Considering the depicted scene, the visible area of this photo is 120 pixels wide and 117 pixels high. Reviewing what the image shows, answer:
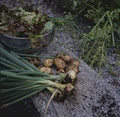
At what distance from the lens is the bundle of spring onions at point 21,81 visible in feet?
5.82

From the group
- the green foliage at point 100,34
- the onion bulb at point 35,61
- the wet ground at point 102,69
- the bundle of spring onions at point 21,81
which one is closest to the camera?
the bundle of spring onions at point 21,81

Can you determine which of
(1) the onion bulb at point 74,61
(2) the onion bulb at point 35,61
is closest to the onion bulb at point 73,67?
(1) the onion bulb at point 74,61

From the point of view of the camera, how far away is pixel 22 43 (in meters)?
2.01

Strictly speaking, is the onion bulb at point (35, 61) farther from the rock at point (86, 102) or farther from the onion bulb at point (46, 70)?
the rock at point (86, 102)

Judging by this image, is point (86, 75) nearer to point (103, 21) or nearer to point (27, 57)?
point (27, 57)

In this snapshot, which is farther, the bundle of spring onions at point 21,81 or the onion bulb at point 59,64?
the onion bulb at point 59,64

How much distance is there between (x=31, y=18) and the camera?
6.82 feet

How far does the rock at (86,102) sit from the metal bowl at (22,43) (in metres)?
0.33

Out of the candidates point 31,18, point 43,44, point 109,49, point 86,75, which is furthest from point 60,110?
point 109,49

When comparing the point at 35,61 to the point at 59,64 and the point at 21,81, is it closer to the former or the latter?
the point at 59,64

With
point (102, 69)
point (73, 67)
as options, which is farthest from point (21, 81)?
point (102, 69)

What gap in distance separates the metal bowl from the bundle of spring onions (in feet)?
0.35

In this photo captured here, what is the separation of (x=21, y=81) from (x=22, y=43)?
32 cm

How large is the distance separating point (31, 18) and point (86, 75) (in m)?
0.55
